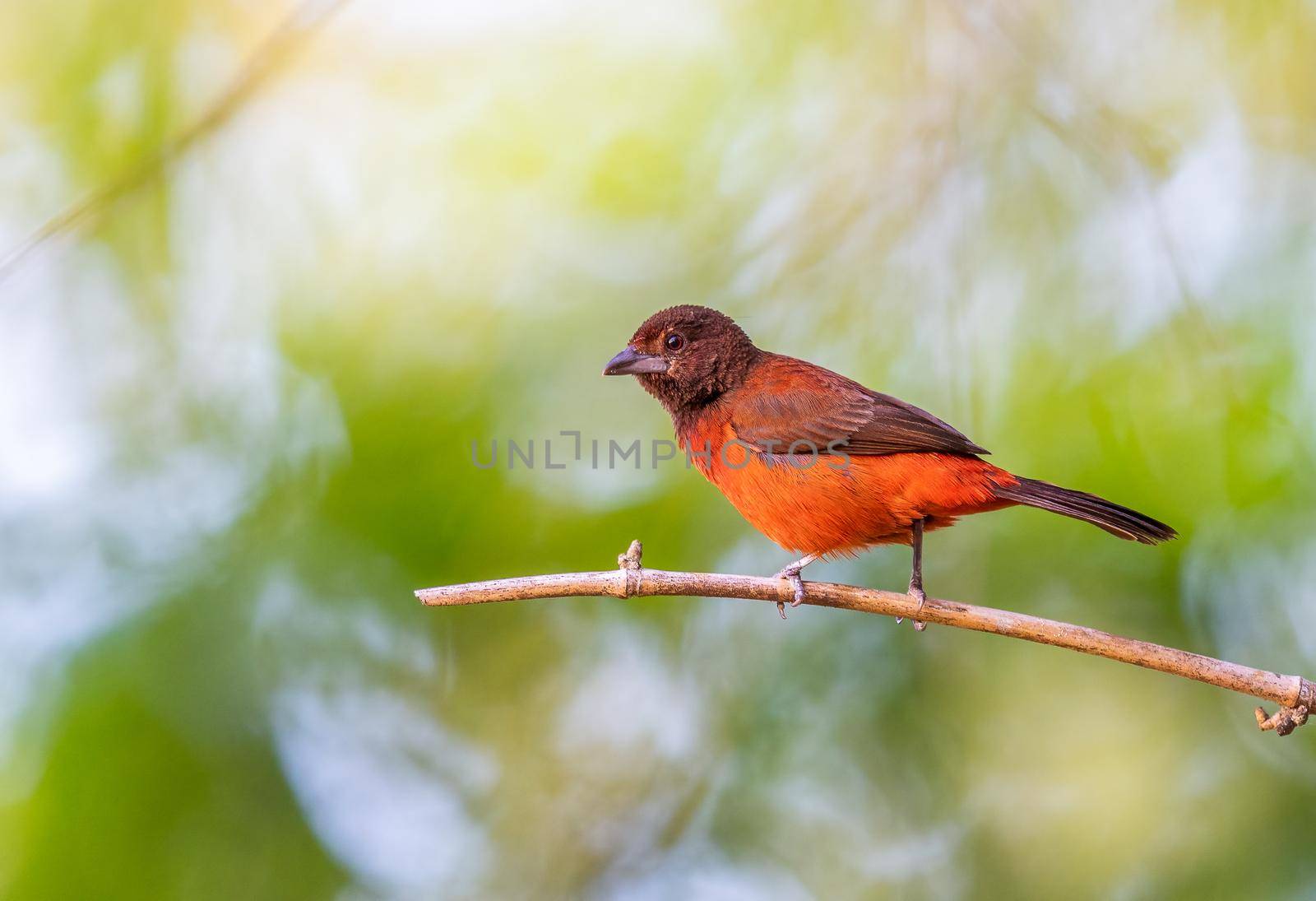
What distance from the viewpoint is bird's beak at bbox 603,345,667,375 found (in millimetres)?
3988

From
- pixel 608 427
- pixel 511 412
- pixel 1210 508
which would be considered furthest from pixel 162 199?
pixel 1210 508

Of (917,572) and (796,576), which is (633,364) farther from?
(917,572)

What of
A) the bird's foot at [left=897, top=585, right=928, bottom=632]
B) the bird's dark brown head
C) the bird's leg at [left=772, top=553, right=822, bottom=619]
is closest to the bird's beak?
the bird's dark brown head

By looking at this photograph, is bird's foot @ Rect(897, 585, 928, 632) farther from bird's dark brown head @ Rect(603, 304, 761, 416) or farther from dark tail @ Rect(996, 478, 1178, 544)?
bird's dark brown head @ Rect(603, 304, 761, 416)

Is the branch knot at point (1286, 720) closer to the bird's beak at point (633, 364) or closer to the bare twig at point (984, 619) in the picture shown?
the bare twig at point (984, 619)

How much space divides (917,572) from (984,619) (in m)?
0.43

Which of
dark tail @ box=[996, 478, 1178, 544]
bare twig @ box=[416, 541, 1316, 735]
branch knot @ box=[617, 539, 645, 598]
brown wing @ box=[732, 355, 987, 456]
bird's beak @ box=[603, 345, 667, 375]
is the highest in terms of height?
bird's beak @ box=[603, 345, 667, 375]

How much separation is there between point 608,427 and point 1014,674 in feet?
6.27

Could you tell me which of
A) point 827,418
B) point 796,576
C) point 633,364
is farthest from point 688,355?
point 796,576

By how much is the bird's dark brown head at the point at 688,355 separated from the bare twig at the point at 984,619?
1.21 m

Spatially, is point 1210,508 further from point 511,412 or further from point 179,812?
point 179,812

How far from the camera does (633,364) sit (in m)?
4.02

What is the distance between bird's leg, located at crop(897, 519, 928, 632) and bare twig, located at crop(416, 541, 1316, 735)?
56 millimetres

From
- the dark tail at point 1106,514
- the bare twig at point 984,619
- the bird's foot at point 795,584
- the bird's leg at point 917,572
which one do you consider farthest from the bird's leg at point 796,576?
Result: the dark tail at point 1106,514
